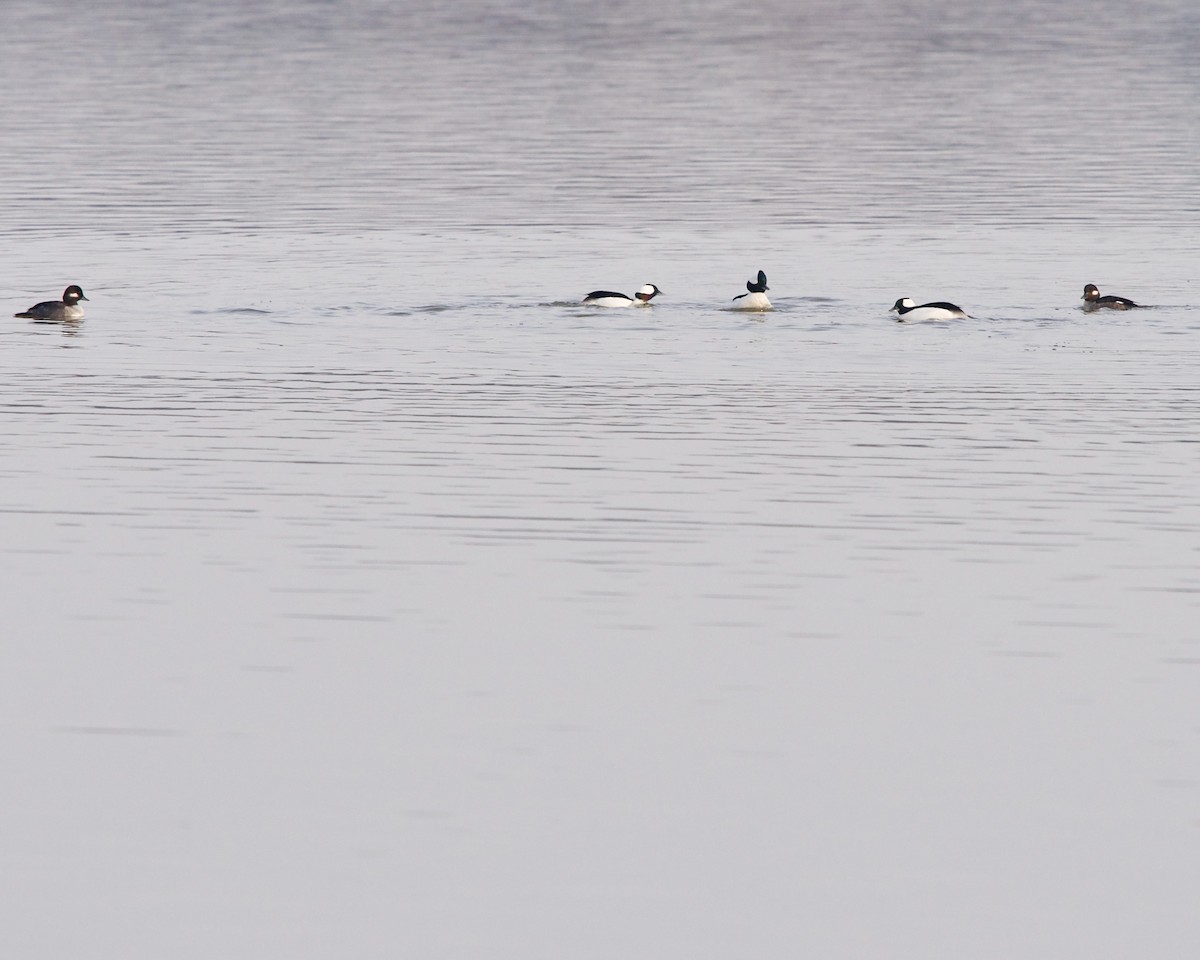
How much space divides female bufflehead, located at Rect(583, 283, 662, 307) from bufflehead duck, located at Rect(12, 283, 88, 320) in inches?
301

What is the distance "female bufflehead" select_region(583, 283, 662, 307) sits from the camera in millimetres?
36031

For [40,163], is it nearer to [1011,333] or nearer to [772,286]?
[772,286]

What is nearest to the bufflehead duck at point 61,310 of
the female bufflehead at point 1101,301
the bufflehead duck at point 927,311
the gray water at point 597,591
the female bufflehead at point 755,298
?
the gray water at point 597,591

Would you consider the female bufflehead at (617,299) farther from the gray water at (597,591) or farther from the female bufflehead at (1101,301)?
the female bufflehead at (1101,301)

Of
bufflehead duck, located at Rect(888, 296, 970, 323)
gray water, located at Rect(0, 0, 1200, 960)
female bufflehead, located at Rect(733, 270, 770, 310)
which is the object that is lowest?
gray water, located at Rect(0, 0, 1200, 960)

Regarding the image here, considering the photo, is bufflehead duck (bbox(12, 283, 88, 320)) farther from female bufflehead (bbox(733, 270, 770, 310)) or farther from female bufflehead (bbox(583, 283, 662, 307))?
female bufflehead (bbox(733, 270, 770, 310))

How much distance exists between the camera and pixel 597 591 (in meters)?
18.6

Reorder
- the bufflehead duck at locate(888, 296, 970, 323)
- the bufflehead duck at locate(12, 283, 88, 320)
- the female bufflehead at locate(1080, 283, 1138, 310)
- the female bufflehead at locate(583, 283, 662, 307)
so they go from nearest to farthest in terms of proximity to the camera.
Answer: the bufflehead duck at locate(888, 296, 970, 323) → the bufflehead duck at locate(12, 283, 88, 320) → the female bufflehead at locate(1080, 283, 1138, 310) → the female bufflehead at locate(583, 283, 662, 307)

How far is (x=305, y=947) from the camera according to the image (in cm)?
1186

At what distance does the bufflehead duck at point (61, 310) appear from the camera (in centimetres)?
3534

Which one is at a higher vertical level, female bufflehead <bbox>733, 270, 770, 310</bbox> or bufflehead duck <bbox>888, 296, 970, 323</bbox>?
female bufflehead <bbox>733, 270, 770, 310</bbox>

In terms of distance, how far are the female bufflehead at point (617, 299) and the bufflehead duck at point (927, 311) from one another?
13.0 feet

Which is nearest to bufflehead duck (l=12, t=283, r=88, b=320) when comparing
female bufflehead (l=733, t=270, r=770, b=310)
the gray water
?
the gray water

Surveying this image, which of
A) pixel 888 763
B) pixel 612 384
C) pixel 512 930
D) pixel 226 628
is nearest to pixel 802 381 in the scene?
pixel 612 384
